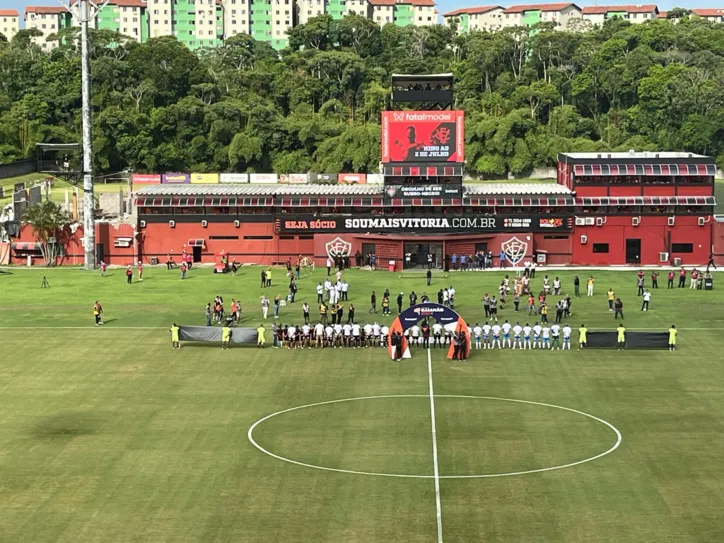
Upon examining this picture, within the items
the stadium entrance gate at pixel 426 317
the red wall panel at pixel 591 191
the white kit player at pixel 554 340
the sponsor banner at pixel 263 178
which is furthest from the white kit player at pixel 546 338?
the sponsor banner at pixel 263 178

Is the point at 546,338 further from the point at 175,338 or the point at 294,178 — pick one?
the point at 294,178

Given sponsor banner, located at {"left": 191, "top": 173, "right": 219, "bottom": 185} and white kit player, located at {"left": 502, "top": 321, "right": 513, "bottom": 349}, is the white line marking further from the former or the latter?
sponsor banner, located at {"left": 191, "top": 173, "right": 219, "bottom": 185}

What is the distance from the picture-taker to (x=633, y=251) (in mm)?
102750

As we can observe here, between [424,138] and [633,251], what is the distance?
21.6 metres

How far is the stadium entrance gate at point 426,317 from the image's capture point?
61.0m

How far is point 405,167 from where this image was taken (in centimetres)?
10494

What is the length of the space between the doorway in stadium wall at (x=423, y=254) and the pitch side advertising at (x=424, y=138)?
9.84 metres

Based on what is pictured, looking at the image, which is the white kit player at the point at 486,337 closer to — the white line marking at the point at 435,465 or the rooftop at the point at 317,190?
the white line marking at the point at 435,465

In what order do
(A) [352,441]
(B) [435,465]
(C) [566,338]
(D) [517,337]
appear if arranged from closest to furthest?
(B) [435,465]
(A) [352,441]
(C) [566,338]
(D) [517,337]

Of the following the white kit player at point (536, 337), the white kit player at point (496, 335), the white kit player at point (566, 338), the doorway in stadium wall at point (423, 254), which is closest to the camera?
the white kit player at point (566, 338)

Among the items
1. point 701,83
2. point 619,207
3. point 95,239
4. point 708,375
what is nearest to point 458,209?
point 619,207

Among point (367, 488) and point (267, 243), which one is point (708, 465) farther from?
point (267, 243)

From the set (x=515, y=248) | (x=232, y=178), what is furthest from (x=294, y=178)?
(x=515, y=248)

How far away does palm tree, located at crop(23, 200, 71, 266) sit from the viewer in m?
102
